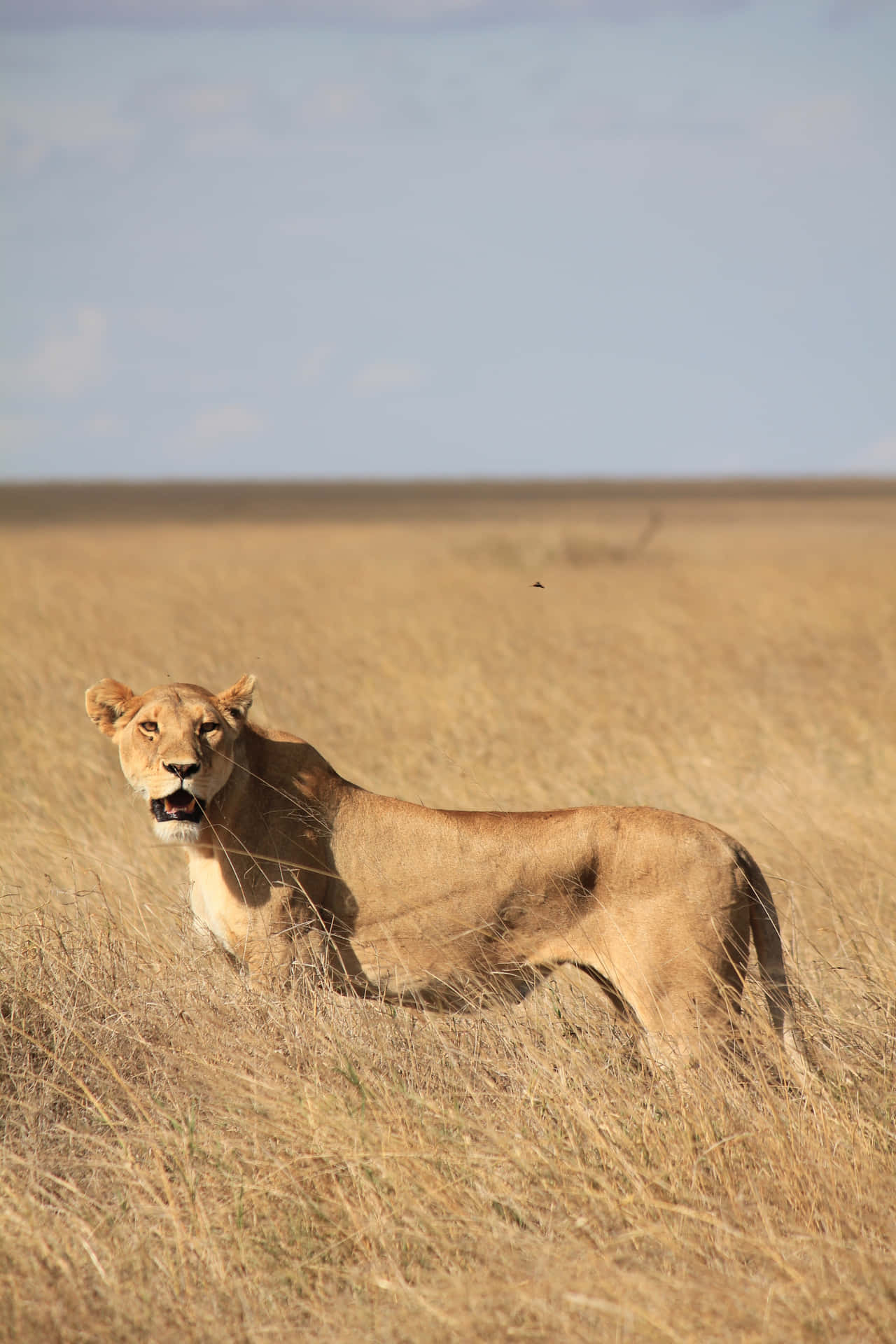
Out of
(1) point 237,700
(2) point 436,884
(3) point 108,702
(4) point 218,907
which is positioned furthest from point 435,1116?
(3) point 108,702

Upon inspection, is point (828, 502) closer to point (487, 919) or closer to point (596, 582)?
point (596, 582)

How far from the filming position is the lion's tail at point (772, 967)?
381 cm

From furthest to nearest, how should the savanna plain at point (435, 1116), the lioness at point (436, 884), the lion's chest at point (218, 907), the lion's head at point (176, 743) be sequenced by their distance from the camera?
the lion's chest at point (218, 907) → the lion's head at point (176, 743) → the lioness at point (436, 884) → the savanna plain at point (435, 1116)

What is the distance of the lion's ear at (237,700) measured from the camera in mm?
4047

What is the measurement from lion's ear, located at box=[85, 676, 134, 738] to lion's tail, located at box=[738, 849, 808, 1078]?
2.00 meters

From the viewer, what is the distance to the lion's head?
383 cm

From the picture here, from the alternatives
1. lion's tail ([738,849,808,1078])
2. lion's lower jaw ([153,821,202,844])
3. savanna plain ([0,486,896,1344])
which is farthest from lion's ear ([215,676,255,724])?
lion's tail ([738,849,808,1078])

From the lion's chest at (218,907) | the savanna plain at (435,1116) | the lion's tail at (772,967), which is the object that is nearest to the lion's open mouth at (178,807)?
the lion's chest at (218,907)

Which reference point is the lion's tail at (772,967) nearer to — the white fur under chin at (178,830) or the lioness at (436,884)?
the lioness at (436,884)

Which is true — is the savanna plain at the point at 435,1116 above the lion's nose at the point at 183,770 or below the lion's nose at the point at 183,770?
below

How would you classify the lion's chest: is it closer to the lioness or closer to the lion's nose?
the lioness

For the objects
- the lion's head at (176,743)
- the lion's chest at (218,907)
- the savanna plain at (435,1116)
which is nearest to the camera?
the savanna plain at (435,1116)

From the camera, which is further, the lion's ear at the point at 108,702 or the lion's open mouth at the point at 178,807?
the lion's ear at the point at 108,702

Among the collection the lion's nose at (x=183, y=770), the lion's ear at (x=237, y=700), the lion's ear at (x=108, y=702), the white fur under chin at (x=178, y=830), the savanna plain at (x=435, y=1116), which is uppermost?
the lion's ear at (x=237, y=700)
